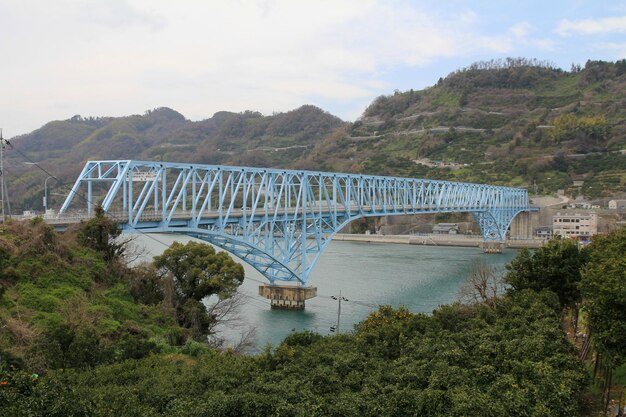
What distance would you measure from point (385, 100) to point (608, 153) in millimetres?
60294

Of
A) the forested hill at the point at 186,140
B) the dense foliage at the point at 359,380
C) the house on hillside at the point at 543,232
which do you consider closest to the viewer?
the dense foliage at the point at 359,380

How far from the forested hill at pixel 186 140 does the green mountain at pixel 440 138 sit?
35 cm

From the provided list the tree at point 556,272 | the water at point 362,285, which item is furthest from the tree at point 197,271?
the tree at point 556,272

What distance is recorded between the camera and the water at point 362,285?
92.3 ft

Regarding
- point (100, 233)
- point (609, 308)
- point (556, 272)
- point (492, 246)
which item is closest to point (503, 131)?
point (492, 246)

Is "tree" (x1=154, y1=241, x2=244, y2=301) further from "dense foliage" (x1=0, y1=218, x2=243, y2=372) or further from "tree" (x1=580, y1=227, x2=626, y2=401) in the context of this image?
A: "tree" (x1=580, y1=227, x2=626, y2=401)

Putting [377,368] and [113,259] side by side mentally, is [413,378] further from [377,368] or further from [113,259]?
[113,259]

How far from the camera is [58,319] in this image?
50.4 feet

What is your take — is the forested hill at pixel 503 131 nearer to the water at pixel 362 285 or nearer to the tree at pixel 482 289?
the water at pixel 362 285

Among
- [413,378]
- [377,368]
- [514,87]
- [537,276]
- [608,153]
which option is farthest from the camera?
[514,87]

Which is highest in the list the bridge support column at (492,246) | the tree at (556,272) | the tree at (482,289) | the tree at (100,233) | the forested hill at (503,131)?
the forested hill at (503,131)

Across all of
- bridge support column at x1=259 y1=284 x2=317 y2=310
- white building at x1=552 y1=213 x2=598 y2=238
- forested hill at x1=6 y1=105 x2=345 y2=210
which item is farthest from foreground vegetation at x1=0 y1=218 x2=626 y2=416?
forested hill at x1=6 y1=105 x2=345 y2=210

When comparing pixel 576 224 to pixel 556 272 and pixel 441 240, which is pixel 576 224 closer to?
pixel 441 240

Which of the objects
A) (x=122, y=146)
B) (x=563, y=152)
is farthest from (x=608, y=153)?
(x=122, y=146)
